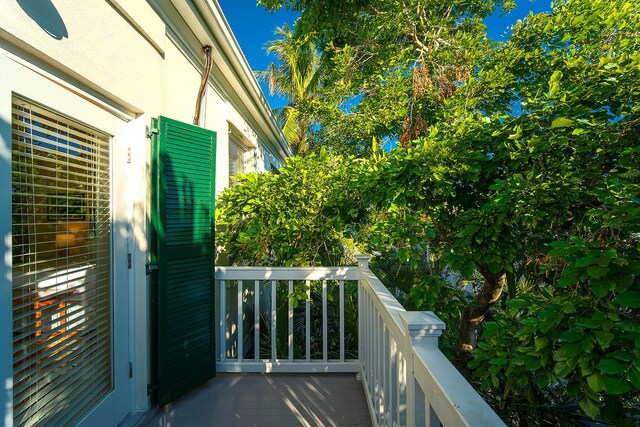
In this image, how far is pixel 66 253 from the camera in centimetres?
171

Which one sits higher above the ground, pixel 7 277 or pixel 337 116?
pixel 337 116

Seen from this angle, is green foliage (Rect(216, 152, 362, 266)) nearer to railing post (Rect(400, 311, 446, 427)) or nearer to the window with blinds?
the window with blinds

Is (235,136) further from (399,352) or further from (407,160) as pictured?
(399,352)

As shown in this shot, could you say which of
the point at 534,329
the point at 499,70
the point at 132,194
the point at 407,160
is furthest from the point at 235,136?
the point at 534,329

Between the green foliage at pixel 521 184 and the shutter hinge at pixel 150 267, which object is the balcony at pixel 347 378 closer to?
the green foliage at pixel 521 184

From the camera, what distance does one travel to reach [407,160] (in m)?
2.50

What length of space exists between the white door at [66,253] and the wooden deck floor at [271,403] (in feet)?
1.51

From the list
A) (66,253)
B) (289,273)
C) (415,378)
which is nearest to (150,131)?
(66,253)

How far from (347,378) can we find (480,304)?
1.53 meters

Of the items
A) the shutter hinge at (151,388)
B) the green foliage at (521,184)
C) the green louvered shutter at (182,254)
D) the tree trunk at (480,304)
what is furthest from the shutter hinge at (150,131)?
the tree trunk at (480,304)

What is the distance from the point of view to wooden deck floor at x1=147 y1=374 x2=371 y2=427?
7.42 feet

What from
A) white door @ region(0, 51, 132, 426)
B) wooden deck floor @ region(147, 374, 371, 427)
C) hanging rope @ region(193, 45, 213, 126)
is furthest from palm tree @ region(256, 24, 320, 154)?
white door @ region(0, 51, 132, 426)

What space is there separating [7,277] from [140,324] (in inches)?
42.1

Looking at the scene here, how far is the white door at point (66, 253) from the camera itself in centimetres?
142
